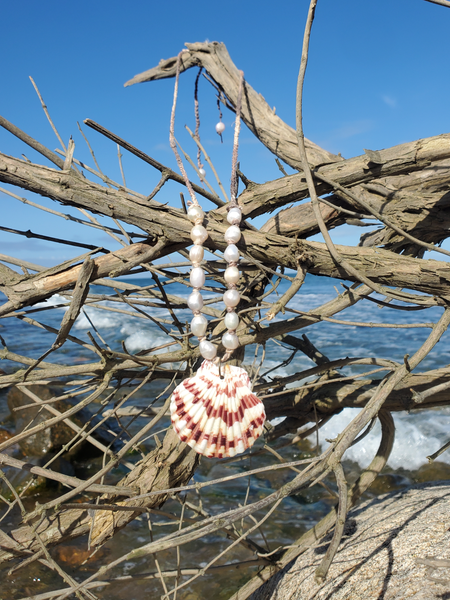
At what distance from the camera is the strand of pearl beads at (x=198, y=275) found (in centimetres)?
169

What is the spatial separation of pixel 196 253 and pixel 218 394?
1.99ft

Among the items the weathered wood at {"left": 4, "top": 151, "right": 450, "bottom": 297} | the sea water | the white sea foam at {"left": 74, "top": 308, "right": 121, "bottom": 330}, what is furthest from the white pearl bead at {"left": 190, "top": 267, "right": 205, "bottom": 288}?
the white sea foam at {"left": 74, "top": 308, "right": 121, "bottom": 330}

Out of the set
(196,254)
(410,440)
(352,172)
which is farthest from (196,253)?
(410,440)

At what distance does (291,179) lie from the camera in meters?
1.96

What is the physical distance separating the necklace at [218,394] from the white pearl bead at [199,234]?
0.12 feet

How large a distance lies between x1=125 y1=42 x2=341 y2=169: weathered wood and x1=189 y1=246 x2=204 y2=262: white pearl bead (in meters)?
1.35

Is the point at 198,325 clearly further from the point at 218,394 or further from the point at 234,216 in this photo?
the point at 234,216

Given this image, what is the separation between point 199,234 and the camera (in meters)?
1.68

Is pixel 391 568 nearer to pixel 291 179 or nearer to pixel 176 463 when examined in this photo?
pixel 176 463

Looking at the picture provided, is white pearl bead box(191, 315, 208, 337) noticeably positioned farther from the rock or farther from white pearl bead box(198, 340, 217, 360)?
the rock

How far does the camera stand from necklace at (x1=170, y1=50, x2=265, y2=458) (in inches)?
68.9

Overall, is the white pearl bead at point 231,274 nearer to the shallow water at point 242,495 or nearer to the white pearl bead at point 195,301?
the white pearl bead at point 195,301

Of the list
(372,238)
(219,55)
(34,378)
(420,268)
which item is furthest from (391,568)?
(219,55)

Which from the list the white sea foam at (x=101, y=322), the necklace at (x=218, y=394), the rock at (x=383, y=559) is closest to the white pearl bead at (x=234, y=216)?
the necklace at (x=218, y=394)
